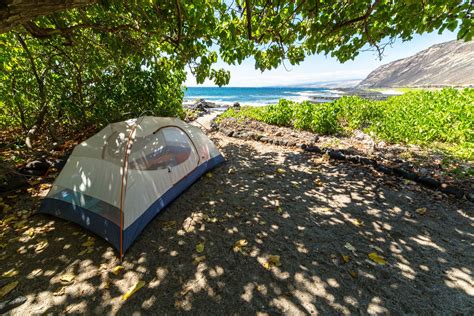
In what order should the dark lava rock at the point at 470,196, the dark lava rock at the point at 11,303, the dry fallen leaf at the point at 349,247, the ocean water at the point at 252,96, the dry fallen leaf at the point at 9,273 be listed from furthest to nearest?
the ocean water at the point at 252,96 → the dark lava rock at the point at 470,196 → the dry fallen leaf at the point at 349,247 → the dry fallen leaf at the point at 9,273 → the dark lava rock at the point at 11,303

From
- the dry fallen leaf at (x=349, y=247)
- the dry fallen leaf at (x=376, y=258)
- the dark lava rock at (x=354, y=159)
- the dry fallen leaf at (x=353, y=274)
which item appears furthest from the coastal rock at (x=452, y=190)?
the dry fallen leaf at (x=353, y=274)

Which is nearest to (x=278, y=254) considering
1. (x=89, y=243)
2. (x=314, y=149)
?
(x=89, y=243)

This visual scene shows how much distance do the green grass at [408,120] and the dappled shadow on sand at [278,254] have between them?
3692 mm

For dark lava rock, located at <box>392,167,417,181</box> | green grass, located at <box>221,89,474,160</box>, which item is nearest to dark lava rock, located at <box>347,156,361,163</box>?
dark lava rock, located at <box>392,167,417,181</box>

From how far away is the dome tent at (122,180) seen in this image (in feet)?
10.7

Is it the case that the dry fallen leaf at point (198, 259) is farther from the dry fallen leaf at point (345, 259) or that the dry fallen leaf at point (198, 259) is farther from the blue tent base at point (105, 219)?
the dry fallen leaf at point (345, 259)

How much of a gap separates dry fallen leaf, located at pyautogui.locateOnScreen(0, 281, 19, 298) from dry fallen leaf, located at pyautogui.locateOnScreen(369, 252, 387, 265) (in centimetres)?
477

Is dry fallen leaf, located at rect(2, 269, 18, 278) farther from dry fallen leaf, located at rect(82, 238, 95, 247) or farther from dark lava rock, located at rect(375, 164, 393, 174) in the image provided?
dark lava rock, located at rect(375, 164, 393, 174)

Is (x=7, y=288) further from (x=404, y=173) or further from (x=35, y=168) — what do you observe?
(x=404, y=173)

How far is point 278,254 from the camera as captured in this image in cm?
299

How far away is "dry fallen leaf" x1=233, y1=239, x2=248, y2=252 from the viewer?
311 centimetres

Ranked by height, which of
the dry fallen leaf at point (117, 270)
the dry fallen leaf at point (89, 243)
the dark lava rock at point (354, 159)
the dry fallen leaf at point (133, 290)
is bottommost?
the dry fallen leaf at point (133, 290)

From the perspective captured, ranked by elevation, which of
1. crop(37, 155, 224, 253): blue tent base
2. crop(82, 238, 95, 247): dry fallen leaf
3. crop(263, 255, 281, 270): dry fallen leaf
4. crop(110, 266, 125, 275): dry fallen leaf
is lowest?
crop(263, 255, 281, 270): dry fallen leaf

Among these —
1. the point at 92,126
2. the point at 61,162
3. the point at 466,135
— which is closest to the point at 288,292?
the point at 61,162
